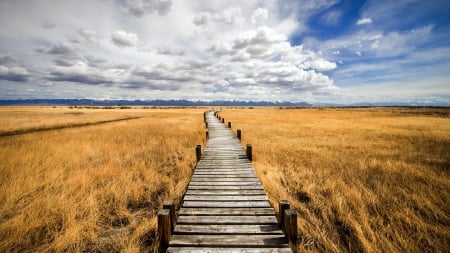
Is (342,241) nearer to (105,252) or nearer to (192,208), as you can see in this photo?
(192,208)

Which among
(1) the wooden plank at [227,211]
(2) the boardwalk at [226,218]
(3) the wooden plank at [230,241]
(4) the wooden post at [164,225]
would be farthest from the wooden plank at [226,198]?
(4) the wooden post at [164,225]

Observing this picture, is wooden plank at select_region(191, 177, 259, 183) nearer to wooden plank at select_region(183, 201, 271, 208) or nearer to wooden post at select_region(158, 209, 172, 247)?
wooden plank at select_region(183, 201, 271, 208)

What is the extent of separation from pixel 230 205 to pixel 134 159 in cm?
741

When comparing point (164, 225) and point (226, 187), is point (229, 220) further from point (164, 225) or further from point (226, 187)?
point (226, 187)

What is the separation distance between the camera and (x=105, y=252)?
435cm

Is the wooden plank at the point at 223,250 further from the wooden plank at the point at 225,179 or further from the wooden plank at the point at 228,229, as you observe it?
the wooden plank at the point at 225,179

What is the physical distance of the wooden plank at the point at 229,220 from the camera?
4.26 metres

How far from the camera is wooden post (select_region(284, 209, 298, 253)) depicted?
350 centimetres

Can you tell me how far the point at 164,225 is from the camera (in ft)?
11.2

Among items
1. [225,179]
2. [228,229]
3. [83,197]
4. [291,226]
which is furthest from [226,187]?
[83,197]

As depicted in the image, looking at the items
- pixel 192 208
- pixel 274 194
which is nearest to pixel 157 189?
pixel 192 208

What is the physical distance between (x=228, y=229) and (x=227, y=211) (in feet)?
2.09

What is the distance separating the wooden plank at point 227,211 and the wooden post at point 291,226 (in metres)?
0.99

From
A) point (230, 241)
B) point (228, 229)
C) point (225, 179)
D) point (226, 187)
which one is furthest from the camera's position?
point (225, 179)
